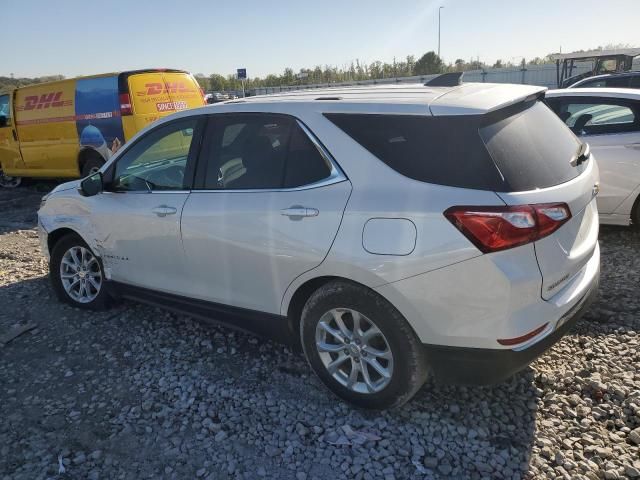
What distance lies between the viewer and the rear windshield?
2.34 metres

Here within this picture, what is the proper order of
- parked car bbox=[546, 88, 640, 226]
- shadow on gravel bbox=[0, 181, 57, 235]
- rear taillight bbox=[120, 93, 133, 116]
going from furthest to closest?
rear taillight bbox=[120, 93, 133, 116] → shadow on gravel bbox=[0, 181, 57, 235] → parked car bbox=[546, 88, 640, 226]

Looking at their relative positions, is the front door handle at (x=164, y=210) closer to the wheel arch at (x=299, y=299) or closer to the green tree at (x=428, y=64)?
the wheel arch at (x=299, y=299)

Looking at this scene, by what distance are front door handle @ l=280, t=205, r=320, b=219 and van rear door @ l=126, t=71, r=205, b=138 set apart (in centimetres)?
601

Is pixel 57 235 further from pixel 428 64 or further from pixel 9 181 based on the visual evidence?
pixel 428 64

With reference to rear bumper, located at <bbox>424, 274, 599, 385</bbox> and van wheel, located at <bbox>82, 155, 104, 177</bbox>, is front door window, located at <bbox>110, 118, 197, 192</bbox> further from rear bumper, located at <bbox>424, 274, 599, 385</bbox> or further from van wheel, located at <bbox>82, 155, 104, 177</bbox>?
van wheel, located at <bbox>82, 155, 104, 177</bbox>

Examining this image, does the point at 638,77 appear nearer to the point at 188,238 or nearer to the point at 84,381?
the point at 188,238

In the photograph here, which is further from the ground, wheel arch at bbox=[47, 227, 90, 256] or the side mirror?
the side mirror

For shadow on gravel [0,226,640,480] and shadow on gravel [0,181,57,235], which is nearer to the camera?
shadow on gravel [0,226,640,480]

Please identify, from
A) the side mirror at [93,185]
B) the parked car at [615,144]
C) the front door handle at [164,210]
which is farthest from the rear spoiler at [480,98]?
the side mirror at [93,185]

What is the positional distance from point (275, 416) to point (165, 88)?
720 cm

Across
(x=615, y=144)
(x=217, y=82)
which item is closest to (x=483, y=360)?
(x=615, y=144)

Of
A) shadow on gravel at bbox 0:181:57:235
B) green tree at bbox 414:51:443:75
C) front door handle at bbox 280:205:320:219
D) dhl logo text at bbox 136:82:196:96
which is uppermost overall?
green tree at bbox 414:51:443:75

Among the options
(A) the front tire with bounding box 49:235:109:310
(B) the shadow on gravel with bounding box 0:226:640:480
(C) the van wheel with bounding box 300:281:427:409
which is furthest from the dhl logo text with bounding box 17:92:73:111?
(C) the van wheel with bounding box 300:281:427:409

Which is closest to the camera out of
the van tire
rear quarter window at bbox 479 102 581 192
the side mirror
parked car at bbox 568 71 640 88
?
rear quarter window at bbox 479 102 581 192
